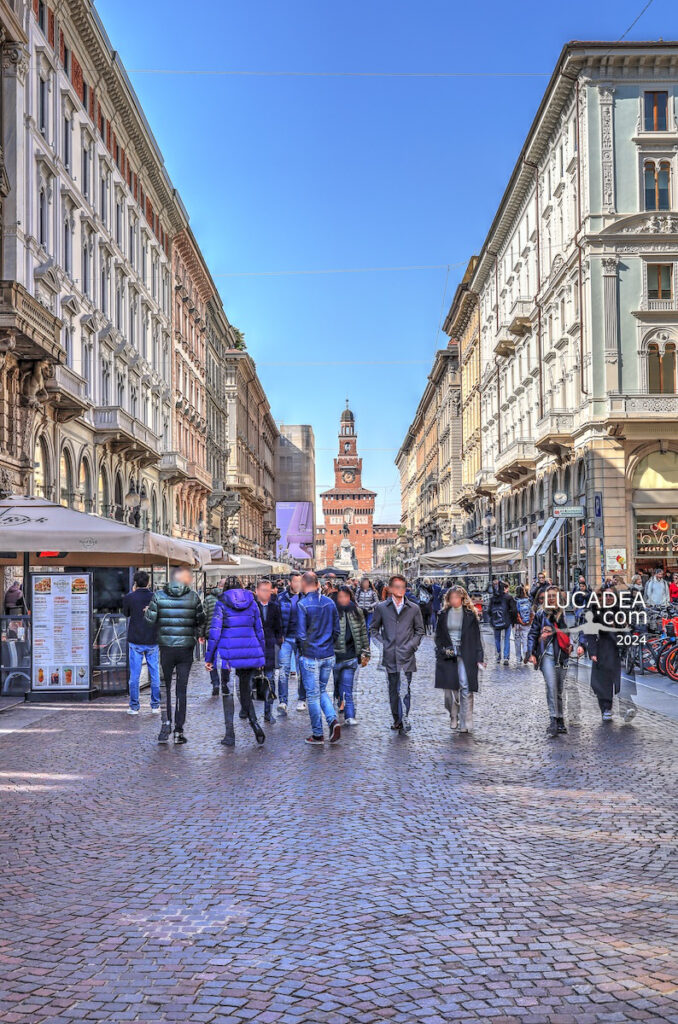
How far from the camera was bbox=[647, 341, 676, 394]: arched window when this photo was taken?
37.0 m

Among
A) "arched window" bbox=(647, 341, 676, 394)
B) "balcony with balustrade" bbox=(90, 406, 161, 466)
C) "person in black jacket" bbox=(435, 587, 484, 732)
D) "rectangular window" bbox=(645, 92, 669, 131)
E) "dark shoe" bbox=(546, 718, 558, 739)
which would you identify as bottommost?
"dark shoe" bbox=(546, 718, 558, 739)

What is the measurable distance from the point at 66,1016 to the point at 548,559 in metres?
40.9

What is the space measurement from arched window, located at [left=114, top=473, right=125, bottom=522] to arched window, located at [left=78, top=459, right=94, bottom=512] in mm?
3690

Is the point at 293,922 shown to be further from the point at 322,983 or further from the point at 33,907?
the point at 33,907

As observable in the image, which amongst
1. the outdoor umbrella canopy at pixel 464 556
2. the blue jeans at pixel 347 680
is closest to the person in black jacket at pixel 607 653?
the blue jeans at pixel 347 680

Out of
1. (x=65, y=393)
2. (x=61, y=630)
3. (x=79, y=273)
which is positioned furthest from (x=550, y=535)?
(x=61, y=630)

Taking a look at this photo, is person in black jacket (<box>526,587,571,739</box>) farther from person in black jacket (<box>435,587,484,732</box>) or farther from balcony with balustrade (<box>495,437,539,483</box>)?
balcony with balustrade (<box>495,437,539,483</box>)

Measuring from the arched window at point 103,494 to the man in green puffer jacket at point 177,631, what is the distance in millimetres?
24639

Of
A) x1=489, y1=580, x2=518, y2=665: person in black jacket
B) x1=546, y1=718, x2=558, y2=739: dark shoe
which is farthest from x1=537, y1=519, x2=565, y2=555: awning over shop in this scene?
x1=546, y1=718, x2=558, y2=739: dark shoe

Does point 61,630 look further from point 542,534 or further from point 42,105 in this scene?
point 542,534

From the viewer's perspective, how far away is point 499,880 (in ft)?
20.5

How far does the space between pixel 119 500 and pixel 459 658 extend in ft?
93.9

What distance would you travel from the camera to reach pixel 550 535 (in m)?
40.4

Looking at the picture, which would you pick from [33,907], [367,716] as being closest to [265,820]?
[33,907]
